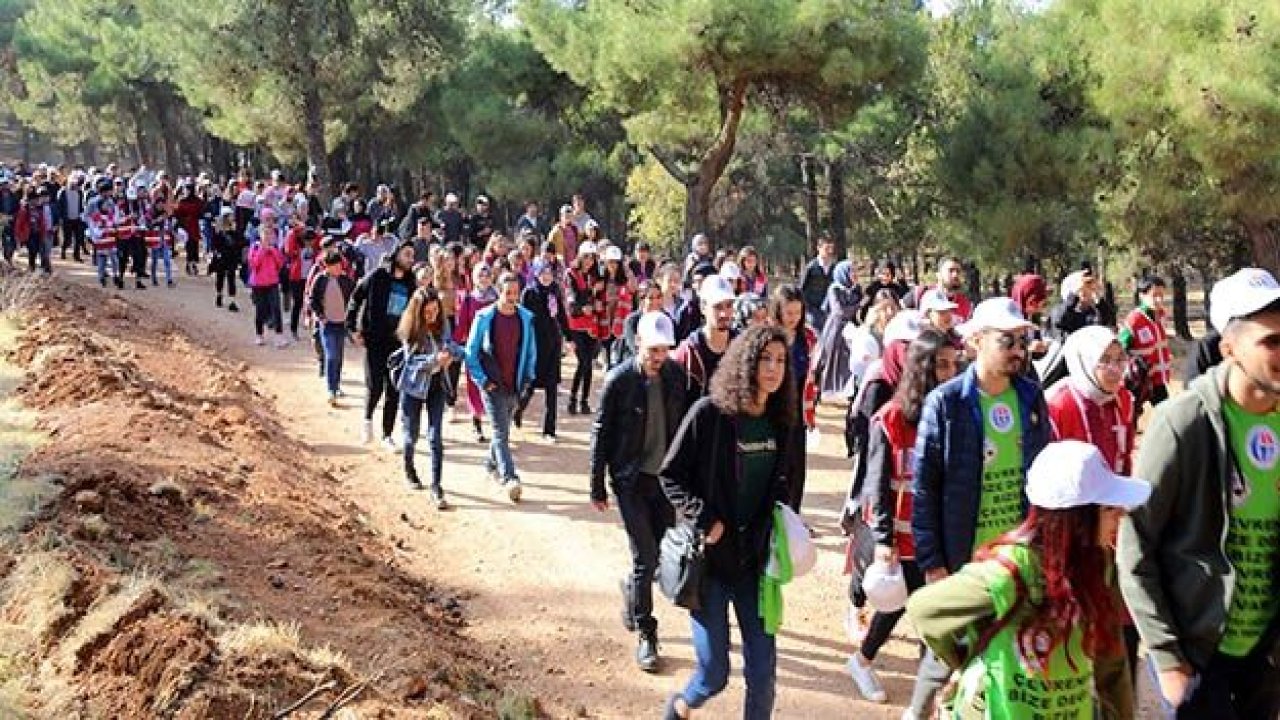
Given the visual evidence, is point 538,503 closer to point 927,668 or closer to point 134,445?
point 134,445

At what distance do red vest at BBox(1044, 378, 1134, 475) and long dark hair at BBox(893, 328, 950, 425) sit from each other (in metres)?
0.49

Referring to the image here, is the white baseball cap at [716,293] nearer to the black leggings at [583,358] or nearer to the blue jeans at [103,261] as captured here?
the black leggings at [583,358]

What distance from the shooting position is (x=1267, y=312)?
11.0 ft

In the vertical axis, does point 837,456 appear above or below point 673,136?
below

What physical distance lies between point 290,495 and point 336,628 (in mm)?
2883

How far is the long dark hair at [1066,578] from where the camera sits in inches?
126

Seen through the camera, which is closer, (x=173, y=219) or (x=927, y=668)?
(x=927, y=668)

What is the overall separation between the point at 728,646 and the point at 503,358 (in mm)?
5131

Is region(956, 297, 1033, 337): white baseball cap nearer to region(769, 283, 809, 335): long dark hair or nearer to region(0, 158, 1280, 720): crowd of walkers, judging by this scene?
region(0, 158, 1280, 720): crowd of walkers

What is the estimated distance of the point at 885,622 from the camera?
5805mm

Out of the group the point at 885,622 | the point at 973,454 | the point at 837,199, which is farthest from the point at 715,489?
the point at 837,199

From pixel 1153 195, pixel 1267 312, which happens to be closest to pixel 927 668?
pixel 1267 312

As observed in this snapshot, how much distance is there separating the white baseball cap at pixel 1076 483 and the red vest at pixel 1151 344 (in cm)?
684

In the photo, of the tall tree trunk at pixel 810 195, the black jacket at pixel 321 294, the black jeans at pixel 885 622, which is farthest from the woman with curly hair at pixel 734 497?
the tall tree trunk at pixel 810 195
